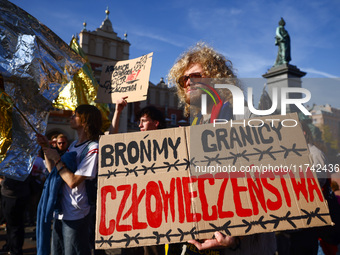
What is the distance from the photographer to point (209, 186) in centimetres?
138

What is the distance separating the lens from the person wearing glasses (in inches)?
54.1

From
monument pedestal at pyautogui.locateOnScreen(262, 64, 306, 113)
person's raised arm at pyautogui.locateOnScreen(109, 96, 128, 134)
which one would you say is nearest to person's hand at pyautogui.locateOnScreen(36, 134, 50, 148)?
person's raised arm at pyautogui.locateOnScreen(109, 96, 128, 134)

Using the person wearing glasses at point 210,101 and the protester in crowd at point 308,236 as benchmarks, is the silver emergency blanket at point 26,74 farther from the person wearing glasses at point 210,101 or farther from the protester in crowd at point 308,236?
the protester in crowd at point 308,236

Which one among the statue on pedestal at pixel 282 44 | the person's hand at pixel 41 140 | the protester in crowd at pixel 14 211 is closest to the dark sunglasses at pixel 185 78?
the person's hand at pixel 41 140

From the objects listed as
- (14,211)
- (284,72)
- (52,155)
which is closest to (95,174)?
(52,155)

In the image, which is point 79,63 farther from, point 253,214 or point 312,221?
point 312,221

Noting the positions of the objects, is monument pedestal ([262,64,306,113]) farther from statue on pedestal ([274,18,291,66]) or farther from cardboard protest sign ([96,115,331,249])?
cardboard protest sign ([96,115,331,249])

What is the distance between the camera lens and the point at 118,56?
2886cm

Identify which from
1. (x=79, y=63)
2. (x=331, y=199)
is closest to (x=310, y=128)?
(x=331, y=199)

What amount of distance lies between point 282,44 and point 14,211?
707 inches

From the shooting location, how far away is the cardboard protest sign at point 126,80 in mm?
2877

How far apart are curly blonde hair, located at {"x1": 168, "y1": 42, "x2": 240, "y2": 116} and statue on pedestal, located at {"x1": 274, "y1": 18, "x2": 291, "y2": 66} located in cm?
1667

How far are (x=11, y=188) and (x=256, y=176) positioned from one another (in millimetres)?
3723

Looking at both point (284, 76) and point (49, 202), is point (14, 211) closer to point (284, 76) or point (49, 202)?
point (49, 202)
